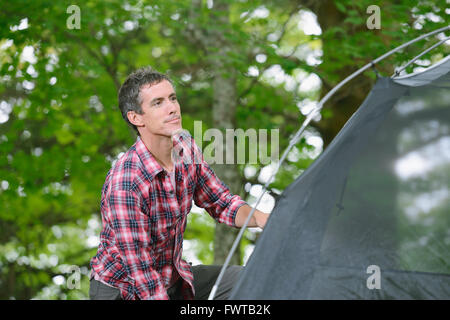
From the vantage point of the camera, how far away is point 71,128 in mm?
6773

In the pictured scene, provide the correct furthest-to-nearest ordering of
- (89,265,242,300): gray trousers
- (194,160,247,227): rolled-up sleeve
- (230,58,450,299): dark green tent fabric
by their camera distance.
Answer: (194,160,247,227): rolled-up sleeve
(89,265,242,300): gray trousers
(230,58,450,299): dark green tent fabric

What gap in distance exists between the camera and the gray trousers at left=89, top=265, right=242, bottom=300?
2238 mm

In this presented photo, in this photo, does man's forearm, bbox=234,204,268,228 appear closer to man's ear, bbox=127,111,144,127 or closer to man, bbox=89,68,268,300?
man, bbox=89,68,268,300

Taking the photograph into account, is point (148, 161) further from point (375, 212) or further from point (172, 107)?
point (375, 212)

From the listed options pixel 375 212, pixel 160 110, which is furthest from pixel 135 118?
pixel 375 212

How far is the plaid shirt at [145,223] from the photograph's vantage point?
2.11 m

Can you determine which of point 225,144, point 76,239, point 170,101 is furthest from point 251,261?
point 76,239

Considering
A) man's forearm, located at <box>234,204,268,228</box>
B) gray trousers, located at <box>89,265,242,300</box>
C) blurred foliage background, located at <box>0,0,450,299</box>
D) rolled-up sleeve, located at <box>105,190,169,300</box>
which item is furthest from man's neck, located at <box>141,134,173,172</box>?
blurred foliage background, located at <box>0,0,450,299</box>

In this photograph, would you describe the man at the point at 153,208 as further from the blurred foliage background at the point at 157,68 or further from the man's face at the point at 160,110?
the blurred foliage background at the point at 157,68

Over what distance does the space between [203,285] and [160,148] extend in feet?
2.41

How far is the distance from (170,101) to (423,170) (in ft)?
Answer: 3.91

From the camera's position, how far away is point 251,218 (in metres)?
2.43
